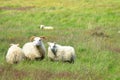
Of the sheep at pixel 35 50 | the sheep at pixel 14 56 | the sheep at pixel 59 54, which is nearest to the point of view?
the sheep at pixel 14 56

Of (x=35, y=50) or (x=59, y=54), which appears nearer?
(x=35, y=50)

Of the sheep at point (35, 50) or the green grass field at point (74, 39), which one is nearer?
the green grass field at point (74, 39)

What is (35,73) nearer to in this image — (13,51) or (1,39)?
(13,51)

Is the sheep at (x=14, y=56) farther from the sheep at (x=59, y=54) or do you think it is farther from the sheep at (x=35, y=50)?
the sheep at (x=59, y=54)

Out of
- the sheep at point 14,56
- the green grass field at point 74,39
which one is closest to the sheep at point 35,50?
the green grass field at point 74,39

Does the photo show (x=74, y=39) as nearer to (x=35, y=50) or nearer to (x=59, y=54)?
(x=59, y=54)

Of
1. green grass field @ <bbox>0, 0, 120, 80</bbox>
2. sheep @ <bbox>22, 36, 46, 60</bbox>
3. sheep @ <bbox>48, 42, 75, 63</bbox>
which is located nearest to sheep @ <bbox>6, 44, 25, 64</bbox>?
green grass field @ <bbox>0, 0, 120, 80</bbox>

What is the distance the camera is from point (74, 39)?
2502 centimetres


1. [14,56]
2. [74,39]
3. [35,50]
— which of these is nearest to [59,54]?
[35,50]

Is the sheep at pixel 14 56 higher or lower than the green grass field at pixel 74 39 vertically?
higher

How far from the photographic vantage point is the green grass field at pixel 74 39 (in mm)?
13989

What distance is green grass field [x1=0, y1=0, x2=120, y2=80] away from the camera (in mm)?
13989

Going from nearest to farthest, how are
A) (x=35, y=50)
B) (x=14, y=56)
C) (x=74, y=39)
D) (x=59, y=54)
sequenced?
(x=14, y=56)
(x=35, y=50)
(x=59, y=54)
(x=74, y=39)

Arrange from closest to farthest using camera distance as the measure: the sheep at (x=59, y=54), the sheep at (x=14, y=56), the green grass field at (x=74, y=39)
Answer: the green grass field at (x=74, y=39), the sheep at (x=14, y=56), the sheep at (x=59, y=54)
